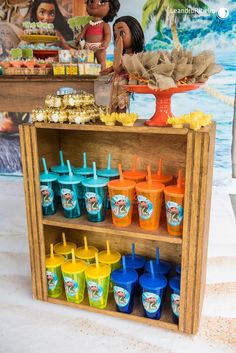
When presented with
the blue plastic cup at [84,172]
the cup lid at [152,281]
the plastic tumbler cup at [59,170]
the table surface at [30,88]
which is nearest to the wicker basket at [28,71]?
the table surface at [30,88]

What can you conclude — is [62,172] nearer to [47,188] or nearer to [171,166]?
[47,188]

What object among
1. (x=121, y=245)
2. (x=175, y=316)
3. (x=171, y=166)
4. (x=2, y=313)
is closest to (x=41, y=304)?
(x=2, y=313)

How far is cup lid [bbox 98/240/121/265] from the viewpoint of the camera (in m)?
1.65

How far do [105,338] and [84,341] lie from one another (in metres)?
0.08

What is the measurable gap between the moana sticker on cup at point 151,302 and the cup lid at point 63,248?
→ 1.49 feet

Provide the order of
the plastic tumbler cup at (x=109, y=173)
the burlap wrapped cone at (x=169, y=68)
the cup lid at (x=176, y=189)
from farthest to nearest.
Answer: the plastic tumbler cup at (x=109, y=173) → the cup lid at (x=176, y=189) → the burlap wrapped cone at (x=169, y=68)

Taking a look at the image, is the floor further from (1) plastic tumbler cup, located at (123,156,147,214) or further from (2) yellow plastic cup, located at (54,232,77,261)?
(1) plastic tumbler cup, located at (123,156,147,214)

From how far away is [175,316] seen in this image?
1518 millimetres

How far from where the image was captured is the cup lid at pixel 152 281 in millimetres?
1467

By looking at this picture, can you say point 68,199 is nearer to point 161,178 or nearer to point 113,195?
point 113,195

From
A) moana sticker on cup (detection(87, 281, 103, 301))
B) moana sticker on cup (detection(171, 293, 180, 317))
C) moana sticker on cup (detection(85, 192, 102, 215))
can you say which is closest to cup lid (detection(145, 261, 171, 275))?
moana sticker on cup (detection(171, 293, 180, 317))

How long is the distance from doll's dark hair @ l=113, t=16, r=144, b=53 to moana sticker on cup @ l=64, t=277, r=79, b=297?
7.71 feet

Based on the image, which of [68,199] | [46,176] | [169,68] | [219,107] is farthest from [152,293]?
[219,107]

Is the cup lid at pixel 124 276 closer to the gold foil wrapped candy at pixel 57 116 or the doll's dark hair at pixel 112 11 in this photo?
the gold foil wrapped candy at pixel 57 116
